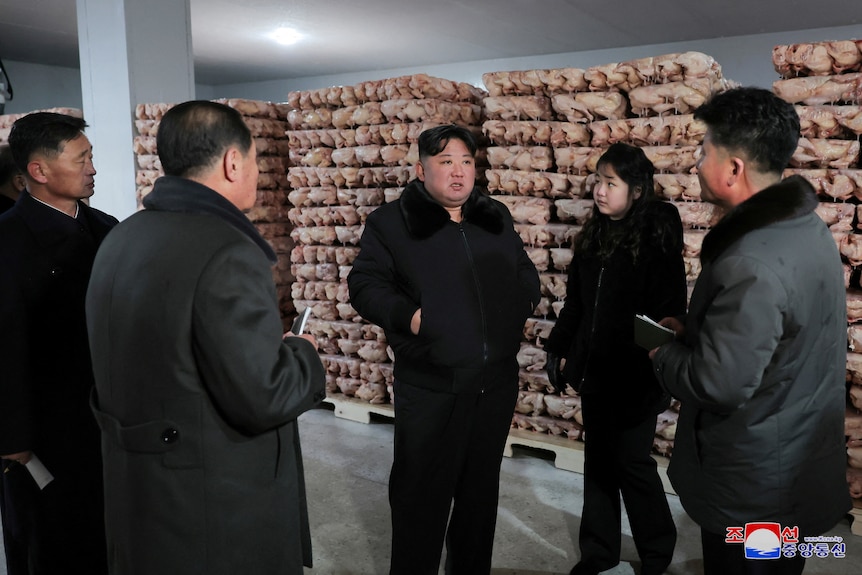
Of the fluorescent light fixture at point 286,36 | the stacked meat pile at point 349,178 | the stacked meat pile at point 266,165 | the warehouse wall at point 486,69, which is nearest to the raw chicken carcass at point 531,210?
the stacked meat pile at point 349,178

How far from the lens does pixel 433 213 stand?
9.48 feet

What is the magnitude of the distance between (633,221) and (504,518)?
1.91 meters

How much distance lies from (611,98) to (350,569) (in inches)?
124

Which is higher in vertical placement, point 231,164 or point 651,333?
point 231,164

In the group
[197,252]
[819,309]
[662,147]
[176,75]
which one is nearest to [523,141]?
[662,147]

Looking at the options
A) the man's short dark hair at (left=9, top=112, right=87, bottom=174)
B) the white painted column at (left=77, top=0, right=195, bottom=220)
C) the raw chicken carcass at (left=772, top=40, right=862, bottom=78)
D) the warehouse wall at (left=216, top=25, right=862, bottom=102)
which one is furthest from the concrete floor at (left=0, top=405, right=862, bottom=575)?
the warehouse wall at (left=216, top=25, right=862, bottom=102)

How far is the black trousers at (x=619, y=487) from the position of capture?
3135mm

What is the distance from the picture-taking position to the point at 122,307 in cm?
176

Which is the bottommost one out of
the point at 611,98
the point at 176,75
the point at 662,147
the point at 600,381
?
the point at 600,381

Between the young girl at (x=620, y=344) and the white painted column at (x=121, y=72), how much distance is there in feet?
17.4

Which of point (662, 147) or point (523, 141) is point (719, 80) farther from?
point (523, 141)

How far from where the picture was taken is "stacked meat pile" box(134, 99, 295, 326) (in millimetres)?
6301

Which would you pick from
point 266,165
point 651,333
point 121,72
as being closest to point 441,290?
point 651,333
